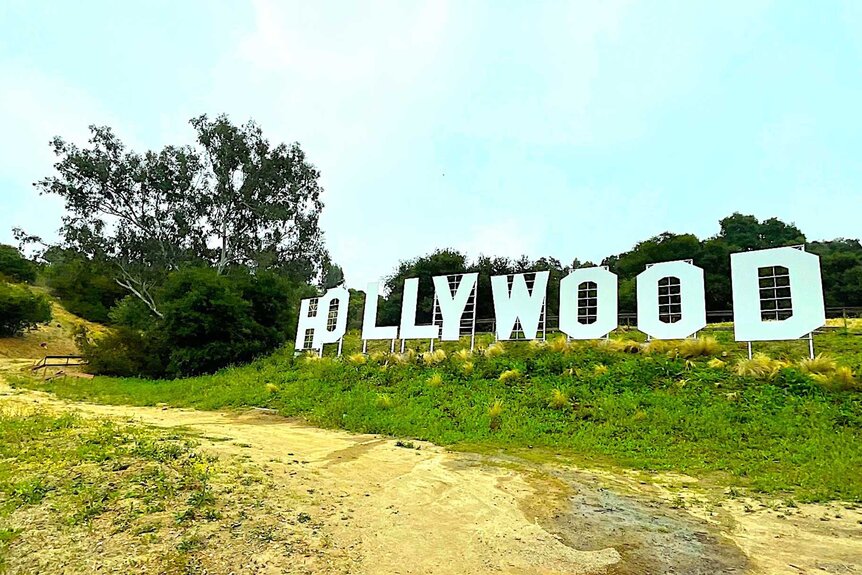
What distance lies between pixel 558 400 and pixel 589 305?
169 inches

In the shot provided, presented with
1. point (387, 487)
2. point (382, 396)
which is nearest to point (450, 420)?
point (382, 396)

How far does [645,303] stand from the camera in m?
12.3

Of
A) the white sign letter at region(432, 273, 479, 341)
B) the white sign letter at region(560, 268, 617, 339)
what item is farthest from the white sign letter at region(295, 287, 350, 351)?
the white sign letter at region(560, 268, 617, 339)

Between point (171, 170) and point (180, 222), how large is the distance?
2508 millimetres

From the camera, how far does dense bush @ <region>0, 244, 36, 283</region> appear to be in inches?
1427

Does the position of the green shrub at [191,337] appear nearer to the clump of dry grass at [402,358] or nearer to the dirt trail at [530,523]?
the clump of dry grass at [402,358]

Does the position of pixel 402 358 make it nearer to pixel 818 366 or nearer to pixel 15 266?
pixel 818 366

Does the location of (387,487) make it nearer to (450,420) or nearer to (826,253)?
(450,420)

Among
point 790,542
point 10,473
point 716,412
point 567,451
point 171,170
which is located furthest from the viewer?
point 171,170

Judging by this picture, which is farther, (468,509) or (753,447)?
(753,447)

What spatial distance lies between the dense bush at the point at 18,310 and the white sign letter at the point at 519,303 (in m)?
22.7

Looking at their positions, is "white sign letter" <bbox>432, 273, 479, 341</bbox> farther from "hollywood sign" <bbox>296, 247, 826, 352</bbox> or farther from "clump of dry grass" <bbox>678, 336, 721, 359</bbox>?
"clump of dry grass" <bbox>678, 336, 721, 359</bbox>

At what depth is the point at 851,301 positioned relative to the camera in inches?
1174

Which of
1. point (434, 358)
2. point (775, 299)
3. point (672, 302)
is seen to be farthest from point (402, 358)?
point (775, 299)
